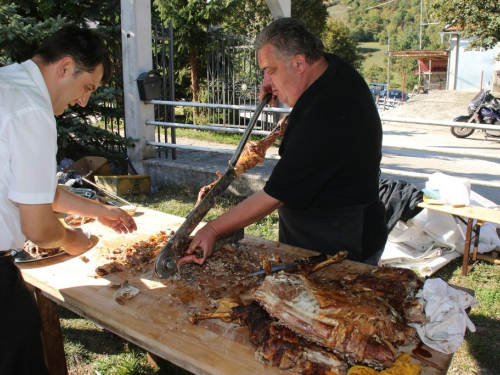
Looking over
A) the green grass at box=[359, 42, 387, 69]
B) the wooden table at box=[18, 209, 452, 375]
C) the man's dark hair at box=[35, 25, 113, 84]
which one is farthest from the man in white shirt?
the green grass at box=[359, 42, 387, 69]

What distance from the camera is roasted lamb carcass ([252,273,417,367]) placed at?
1.83 m

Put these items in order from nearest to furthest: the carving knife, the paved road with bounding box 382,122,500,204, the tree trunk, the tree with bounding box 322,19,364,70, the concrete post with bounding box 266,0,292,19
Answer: the carving knife, the paved road with bounding box 382,122,500,204, the concrete post with bounding box 266,0,292,19, the tree trunk, the tree with bounding box 322,19,364,70

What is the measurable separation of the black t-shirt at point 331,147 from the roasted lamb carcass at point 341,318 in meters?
0.54

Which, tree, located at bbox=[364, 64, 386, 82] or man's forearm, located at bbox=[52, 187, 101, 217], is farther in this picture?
tree, located at bbox=[364, 64, 386, 82]

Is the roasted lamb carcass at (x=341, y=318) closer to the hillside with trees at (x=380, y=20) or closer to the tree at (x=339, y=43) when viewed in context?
the tree at (x=339, y=43)

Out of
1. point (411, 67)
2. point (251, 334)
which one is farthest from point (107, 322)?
point (411, 67)

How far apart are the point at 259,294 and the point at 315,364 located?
0.41 m

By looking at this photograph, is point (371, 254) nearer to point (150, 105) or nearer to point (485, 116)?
point (150, 105)

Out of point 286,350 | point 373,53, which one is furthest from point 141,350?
point 373,53

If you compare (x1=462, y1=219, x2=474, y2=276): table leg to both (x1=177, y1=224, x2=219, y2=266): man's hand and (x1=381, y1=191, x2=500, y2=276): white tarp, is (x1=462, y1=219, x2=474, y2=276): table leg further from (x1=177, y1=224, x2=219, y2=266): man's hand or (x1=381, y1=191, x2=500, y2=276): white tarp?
(x1=177, y1=224, x2=219, y2=266): man's hand

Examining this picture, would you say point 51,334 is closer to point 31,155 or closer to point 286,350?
point 31,155

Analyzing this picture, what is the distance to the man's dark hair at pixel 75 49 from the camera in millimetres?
2070

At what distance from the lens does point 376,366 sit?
5.91 ft

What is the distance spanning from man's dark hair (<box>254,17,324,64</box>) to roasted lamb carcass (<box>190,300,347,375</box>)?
1.45m
